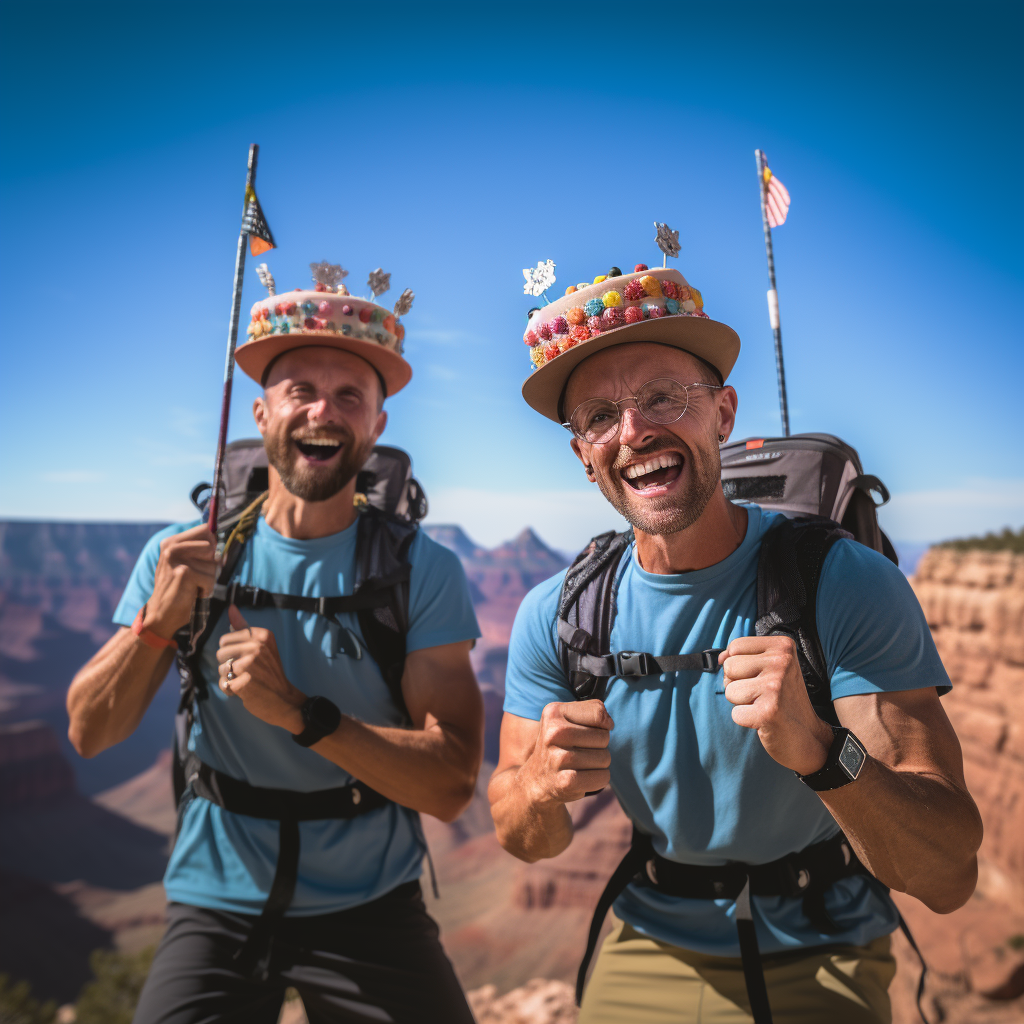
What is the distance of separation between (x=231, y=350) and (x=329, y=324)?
482 mm

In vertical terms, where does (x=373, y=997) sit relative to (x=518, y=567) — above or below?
below

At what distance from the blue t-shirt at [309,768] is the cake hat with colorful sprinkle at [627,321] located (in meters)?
1.17

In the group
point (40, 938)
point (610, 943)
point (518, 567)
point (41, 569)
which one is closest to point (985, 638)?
point (610, 943)

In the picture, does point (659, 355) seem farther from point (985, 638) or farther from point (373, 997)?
point (985, 638)

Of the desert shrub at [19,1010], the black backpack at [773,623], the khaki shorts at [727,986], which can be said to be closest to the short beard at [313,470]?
the black backpack at [773,623]

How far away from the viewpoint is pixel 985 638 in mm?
20297

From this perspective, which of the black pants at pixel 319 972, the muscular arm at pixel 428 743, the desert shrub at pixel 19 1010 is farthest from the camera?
the desert shrub at pixel 19 1010

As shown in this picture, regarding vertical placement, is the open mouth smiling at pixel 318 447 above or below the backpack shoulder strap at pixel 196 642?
above

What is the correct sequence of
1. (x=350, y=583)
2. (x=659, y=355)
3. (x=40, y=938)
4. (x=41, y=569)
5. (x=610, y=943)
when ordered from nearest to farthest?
(x=659, y=355)
(x=610, y=943)
(x=350, y=583)
(x=40, y=938)
(x=41, y=569)

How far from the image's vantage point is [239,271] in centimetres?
341

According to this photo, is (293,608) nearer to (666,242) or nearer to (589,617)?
(589,617)

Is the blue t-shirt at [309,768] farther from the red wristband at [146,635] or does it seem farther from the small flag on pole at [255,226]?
the small flag on pole at [255,226]

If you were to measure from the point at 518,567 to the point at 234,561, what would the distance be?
70.3 meters

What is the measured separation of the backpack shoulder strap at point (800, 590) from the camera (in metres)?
2.12
